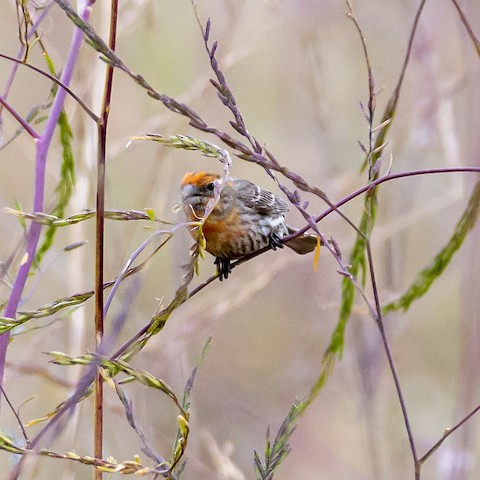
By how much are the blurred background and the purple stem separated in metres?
0.33

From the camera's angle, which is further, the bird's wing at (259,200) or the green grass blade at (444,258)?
the bird's wing at (259,200)

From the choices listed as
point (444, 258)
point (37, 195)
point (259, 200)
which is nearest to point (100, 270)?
point (37, 195)

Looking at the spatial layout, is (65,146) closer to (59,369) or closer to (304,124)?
(59,369)

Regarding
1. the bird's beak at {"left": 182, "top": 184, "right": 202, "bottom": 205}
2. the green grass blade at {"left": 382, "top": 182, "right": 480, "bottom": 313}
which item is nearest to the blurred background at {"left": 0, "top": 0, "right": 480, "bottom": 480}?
the bird's beak at {"left": 182, "top": 184, "right": 202, "bottom": 205}

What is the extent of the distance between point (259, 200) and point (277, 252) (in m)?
0.37

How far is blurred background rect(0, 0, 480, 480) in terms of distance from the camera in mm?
2682

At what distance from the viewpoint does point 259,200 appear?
3.50 metres

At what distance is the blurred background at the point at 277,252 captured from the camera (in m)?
2.68

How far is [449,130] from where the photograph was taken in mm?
2904

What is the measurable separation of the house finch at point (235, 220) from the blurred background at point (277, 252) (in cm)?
12

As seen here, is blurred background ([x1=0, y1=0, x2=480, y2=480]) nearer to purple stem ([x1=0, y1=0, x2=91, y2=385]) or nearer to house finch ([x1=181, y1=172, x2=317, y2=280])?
house finch ([x1=181, y1=172, x2=317, y2=280])

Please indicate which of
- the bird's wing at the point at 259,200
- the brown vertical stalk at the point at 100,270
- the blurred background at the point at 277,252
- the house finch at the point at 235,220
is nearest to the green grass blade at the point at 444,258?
the blurred background at the point at 277,252

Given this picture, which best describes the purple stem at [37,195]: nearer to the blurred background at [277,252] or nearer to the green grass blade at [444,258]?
the blurred background at [277,252]

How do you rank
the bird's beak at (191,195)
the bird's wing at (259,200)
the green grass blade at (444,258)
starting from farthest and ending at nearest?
the bird's wing at (259,200) → the bird's beak at (191,195) → the green grass blade at (444,258)
